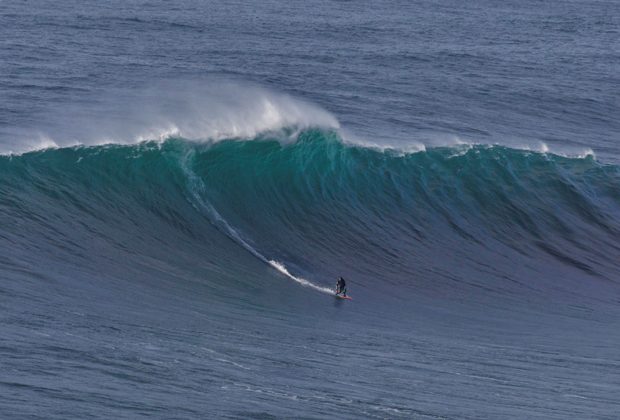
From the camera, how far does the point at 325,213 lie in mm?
38250

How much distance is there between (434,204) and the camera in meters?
39.5

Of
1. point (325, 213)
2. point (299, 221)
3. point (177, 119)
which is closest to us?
point (299, 221)

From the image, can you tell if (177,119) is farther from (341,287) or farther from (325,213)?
(341,287)

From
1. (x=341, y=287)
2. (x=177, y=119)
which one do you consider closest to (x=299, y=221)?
(x=341, y=287)

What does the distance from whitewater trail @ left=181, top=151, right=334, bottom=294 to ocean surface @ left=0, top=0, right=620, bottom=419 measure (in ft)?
0.30

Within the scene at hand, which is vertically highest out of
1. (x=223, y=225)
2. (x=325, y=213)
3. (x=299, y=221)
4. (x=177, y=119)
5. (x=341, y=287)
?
(x=177, y=119)

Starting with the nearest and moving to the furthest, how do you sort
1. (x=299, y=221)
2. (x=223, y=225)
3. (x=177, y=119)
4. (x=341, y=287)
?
(x=341, y=287), (x=223, y=225), (x=299, y=221), (x=177, y=119)

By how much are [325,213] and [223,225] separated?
12.3 feet

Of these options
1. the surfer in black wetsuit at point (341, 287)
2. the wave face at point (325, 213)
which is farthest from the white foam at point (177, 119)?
the surfer in black wetsuit at point (341, 287)

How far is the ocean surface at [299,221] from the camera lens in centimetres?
2475

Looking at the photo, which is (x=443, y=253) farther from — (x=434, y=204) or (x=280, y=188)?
(x=280, y=188)

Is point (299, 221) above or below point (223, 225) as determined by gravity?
above

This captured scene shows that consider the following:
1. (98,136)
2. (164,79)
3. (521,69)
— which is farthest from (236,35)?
(98,136)

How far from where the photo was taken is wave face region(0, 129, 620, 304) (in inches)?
1350
